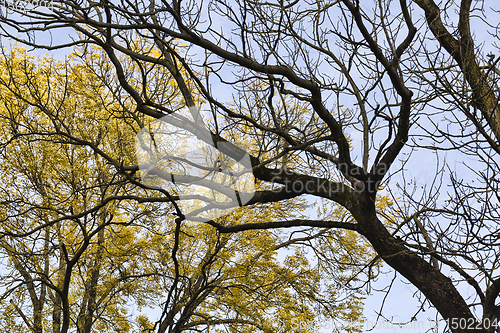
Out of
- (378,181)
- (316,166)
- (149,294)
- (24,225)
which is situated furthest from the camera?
(149,294)

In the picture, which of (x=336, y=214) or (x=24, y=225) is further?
(x=336, y=214)

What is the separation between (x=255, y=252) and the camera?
9344 mm

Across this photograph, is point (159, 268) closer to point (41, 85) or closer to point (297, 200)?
point (297, 200)

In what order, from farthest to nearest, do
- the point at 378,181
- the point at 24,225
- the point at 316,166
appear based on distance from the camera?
1. the point at 24,225
2. the point at 316,166
3. the point at 378,181

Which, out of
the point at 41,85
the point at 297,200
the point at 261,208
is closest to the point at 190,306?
the point at 261,208

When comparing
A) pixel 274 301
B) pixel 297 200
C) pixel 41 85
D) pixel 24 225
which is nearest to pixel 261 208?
pixel 297 200

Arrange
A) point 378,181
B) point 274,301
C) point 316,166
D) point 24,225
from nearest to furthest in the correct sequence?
point 378,181 → point 316,166 → point 24,225 → point 274,301

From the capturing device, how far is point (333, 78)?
16.5 ft

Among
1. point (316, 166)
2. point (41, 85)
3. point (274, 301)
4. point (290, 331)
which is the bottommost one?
point (290, 331)

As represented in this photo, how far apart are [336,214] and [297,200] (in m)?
1.35

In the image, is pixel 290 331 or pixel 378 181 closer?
pixel 378 181

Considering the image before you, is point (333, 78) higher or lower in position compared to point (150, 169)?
higher

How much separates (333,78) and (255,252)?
218 inches

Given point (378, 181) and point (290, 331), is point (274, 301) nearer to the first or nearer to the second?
point (290, 331)
